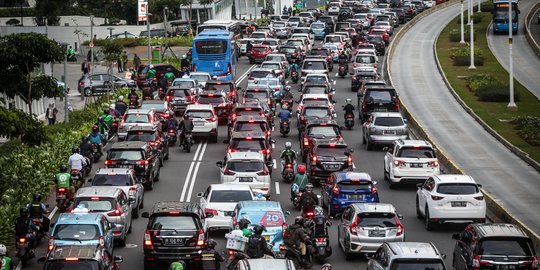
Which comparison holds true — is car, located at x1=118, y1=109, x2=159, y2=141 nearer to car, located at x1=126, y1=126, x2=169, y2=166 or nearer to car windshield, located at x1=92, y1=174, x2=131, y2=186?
car, located at x1=126, y1=126, x2=169, y2=166

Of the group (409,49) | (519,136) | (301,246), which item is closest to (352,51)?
(409,49)

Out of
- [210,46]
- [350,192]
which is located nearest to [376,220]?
[350,192]

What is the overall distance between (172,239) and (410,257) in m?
6.81

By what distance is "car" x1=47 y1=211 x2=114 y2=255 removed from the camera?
28.8m

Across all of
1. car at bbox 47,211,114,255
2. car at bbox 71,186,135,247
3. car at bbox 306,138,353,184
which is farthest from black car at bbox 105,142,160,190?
car at bbox 47,211,114,255

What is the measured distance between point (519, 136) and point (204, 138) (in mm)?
14889

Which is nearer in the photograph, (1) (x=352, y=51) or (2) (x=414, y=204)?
(2) (x=414, y=204)

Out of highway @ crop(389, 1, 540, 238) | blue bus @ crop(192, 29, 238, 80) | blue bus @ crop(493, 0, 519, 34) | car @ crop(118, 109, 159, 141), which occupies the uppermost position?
blue bus @ crop(493, 0, 519, 34)

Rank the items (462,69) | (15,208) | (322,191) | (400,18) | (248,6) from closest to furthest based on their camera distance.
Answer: (15,208) < (322,191) < (462,69) < (400,18) < (248,6)

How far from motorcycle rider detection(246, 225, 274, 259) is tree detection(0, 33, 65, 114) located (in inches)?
649

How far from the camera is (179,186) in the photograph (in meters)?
43.5

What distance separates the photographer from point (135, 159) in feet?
135

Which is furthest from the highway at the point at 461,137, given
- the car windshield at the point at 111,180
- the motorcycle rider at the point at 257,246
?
the car windshield at the point at 111,180

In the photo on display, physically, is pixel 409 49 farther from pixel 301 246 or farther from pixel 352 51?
→ pixel 301 246
